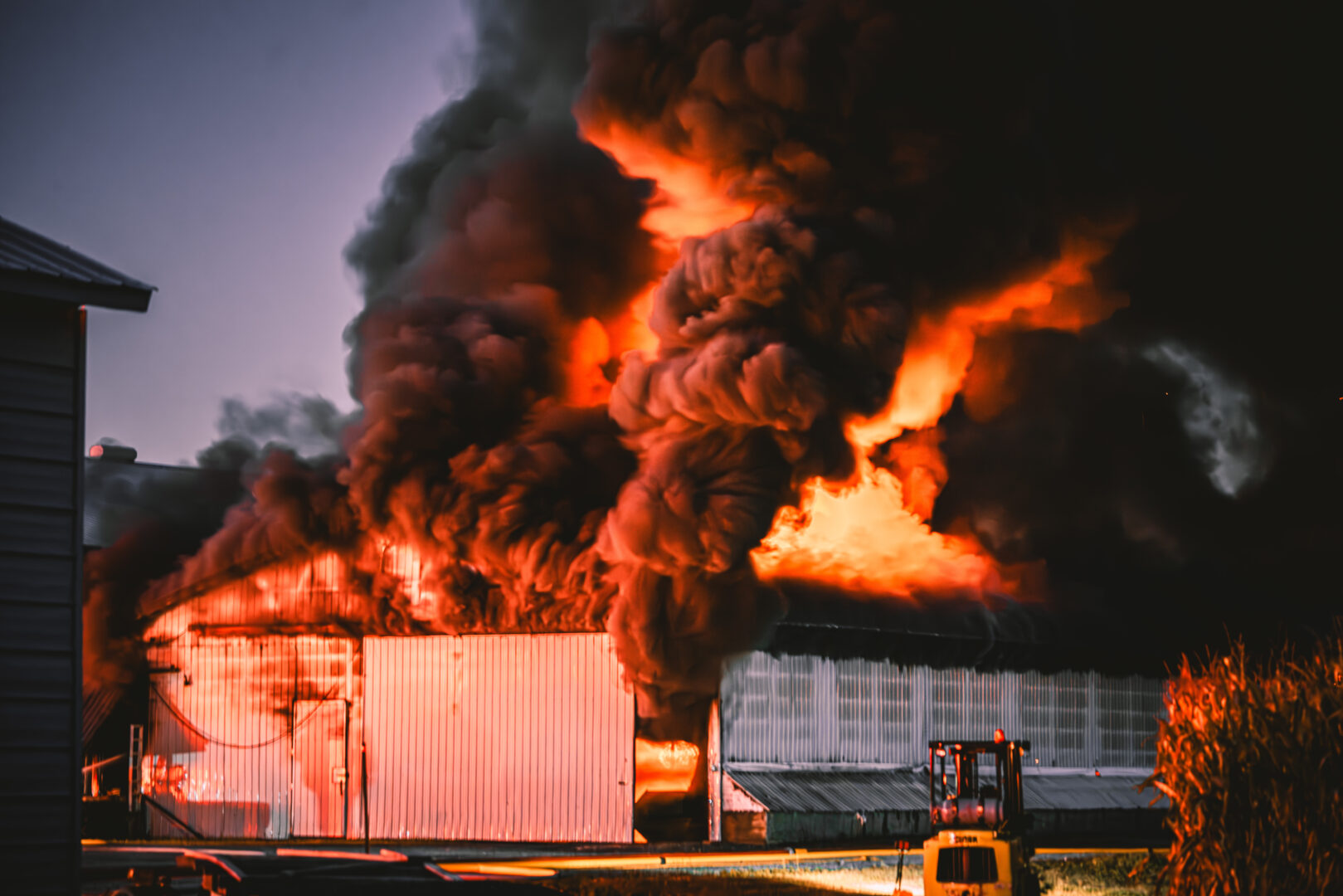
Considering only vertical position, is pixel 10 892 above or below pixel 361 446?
below

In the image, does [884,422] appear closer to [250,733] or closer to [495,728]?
[495,728]

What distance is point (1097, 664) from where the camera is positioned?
41375mm

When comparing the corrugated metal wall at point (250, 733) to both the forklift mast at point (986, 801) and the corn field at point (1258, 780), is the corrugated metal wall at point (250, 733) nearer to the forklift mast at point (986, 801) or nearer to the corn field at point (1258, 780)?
the forklift mast at point (986, 801)

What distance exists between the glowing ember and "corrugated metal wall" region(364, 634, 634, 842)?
2.54 feet

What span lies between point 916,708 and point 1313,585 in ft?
76.3

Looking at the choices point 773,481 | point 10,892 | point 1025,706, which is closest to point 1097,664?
point 1025,706

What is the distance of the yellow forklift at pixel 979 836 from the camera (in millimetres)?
19578

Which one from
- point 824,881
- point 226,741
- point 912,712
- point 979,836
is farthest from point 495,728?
point 979,836

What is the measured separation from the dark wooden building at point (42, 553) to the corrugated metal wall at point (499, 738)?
21299 millimetres

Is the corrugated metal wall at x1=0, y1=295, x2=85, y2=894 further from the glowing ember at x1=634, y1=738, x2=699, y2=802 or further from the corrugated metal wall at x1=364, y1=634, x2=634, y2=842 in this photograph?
the glowing ember at x1=634, y1=738, x2=699, y2=802

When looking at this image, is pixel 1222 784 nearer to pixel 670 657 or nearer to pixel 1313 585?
pixel 670 657

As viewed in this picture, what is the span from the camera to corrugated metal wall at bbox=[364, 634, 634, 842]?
34.3 m

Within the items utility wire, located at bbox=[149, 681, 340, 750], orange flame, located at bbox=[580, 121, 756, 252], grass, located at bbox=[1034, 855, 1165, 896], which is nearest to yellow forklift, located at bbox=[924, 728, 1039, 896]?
grass, located at bbox=[1034, 855, 1165, 896]

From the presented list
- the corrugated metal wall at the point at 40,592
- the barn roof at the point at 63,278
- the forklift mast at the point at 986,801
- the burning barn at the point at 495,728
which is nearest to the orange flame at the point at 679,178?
the burning barn at the point at 495,728
